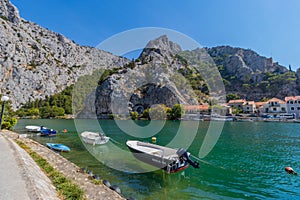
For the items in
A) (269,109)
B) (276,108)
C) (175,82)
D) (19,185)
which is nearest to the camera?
(19,185)

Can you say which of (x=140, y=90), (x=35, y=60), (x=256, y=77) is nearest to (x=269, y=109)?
(x=256, y=77)

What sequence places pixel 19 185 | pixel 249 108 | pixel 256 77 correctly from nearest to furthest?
pixel 19 185 < pixel 249 108 < pixel 256 77

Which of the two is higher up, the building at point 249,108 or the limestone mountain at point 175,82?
the limestone mountain at point 175,82

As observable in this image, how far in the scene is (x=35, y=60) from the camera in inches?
4488

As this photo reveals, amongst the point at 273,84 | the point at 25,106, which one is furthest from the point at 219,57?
the point at 25,106

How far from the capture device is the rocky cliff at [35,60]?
98375mm

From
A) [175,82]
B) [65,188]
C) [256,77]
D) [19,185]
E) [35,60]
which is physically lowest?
[65,188]

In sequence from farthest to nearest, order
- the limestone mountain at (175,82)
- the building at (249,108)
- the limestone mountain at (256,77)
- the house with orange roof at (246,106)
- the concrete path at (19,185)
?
the limestone mountain at (256,77)
the limestone mountain at (175,82)
the house with orange roof at (246,106)
the building at (249,108)
the concrete path at (19,185)

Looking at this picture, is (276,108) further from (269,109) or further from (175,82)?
(175,82)

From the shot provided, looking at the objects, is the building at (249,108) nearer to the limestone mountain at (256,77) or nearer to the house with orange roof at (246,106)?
the house with orange roof at (246,106)

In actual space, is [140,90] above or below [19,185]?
above

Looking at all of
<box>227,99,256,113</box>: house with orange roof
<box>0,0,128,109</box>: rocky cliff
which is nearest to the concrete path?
<box>227,99,256,113</box>: house with orange roof

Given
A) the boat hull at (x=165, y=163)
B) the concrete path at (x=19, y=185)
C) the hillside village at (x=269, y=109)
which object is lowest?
the boat hull at (x=165, y=163)

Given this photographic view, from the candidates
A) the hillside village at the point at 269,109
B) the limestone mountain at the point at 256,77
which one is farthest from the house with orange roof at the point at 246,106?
the limestone mountain at the point at 256,77
